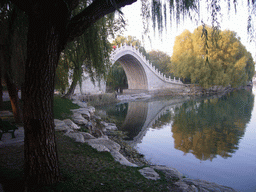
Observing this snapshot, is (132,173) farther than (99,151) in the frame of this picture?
No

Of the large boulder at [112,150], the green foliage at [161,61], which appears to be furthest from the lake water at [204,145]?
the green foliage at [161,61]

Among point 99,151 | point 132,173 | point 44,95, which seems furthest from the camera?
point 99,151

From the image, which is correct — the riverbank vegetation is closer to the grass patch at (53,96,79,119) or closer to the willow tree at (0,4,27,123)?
the willow tree at (0,4,27,123)

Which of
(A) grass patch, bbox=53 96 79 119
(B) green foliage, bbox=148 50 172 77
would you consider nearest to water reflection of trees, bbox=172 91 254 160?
(A) grass patch, bbox=53 96 79 119

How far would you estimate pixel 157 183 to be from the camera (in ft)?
9.15

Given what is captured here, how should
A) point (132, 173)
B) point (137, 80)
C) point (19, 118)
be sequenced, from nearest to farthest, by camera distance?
point (132, 173) < point (19, 118) < point (137, 80)

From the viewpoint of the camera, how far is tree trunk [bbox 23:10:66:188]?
2.00 metres

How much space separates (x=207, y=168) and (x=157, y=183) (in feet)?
8.49

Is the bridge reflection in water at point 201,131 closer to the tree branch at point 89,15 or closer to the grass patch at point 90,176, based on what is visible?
the grass patch at point 90,176

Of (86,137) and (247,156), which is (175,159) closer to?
(247,156)

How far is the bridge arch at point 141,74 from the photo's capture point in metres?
25.5

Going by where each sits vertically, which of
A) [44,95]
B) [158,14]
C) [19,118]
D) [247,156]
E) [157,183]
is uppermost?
[158,14]

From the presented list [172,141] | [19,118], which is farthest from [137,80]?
[19,118]

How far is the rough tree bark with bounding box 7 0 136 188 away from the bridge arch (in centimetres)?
2196
